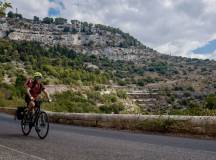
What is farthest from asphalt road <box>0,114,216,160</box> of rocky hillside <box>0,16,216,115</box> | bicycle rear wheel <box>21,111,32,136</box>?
rocky hillside <box>0,16,216,115</box>

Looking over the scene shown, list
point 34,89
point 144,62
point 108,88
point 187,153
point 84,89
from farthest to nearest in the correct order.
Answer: point 144,62
point 108,88
point 84,89
point 34,89
point 187,153

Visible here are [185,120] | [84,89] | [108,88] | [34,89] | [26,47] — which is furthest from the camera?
[26,47]

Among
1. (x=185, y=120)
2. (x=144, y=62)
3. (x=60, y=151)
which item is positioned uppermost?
(x=144, y=62)

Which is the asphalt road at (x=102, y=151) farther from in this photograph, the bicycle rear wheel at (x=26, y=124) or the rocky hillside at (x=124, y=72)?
the rocky hillside at (x=124, y=72)

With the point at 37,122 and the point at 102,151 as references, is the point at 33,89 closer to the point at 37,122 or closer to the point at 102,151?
the point at 37,122

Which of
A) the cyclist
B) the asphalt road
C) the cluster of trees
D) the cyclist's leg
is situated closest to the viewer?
the asphalt road

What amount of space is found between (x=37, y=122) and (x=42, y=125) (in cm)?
22

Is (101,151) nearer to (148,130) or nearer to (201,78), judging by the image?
(148,130)

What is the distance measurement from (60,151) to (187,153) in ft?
8.58

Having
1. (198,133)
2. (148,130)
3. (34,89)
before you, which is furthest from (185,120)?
(34,89)

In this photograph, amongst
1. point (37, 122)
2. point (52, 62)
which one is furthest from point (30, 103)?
point (52, 62)

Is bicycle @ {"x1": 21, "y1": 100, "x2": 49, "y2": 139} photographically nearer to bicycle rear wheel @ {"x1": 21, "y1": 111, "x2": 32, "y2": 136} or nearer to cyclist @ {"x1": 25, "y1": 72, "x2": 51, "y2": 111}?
bicycle rear wheel @ {"x1": 21, "y1": 111, "x2": 32, "y2": 136}

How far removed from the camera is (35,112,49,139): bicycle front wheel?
12.2 meters

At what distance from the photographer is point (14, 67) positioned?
114 metres
